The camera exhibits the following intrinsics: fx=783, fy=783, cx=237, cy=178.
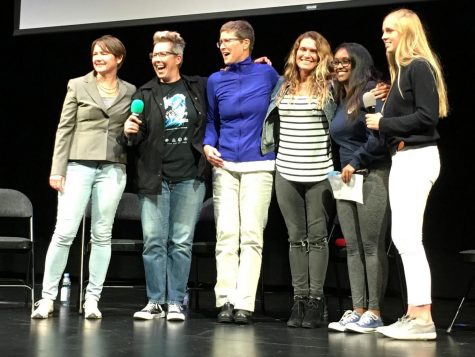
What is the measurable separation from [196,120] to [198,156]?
0.19m

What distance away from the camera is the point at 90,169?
4145 mm

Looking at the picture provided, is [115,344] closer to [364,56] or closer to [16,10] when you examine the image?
[364,56]

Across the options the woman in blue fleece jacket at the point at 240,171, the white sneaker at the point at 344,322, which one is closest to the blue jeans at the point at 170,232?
the woman in blue fleece jacket at the point at 240,171

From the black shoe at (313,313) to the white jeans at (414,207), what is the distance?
570 mm

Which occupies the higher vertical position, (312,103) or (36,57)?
(36,57)

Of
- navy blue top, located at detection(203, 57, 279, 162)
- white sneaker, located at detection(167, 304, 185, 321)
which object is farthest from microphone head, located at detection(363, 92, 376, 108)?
white sneaker, located at detection(167, 304, 185, 321)

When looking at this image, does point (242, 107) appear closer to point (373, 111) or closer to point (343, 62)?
point (343, 62)

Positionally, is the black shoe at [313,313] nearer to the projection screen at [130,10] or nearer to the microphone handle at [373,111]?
the microphone handle at [373,111]

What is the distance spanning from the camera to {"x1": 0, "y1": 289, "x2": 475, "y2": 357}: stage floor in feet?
10.4

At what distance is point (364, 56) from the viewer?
3857mm

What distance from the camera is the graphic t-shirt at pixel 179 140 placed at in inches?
162

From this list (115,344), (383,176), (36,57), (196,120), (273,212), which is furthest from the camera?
(36,57)

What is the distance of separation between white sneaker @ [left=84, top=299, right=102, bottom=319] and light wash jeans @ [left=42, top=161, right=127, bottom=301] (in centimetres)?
4

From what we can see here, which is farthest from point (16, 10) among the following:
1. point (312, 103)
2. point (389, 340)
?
point (389, 340)
